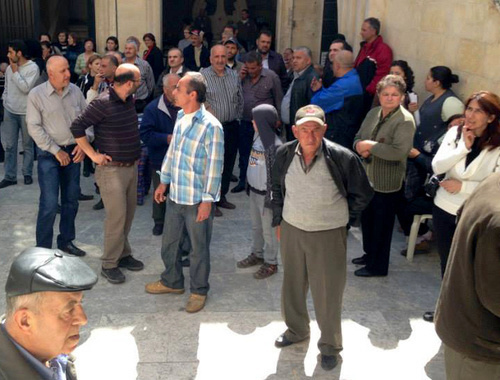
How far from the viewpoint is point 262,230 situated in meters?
5.50

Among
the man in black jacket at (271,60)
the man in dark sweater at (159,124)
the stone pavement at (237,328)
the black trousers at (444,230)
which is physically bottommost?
the stone pavement at (237,328)

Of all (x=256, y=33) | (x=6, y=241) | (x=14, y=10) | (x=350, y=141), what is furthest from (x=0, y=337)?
(x=256, y=33)

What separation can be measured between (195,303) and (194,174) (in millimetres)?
1029

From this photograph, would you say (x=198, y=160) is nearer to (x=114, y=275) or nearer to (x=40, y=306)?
(x=114, y=275)

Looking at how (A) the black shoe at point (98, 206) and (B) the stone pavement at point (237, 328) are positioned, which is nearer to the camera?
(B) the stone pavement at point (237, 328)

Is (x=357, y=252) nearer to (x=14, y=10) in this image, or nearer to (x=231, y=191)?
(x=231, y=191)

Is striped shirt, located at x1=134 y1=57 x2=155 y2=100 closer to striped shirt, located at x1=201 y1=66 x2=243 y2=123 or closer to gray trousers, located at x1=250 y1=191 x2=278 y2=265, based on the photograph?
striped shirt, located at x1=201 y1=66 x2=243 y2=123

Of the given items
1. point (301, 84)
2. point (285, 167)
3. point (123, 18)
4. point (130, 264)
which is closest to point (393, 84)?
point (285, 167)

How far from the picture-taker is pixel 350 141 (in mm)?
6668

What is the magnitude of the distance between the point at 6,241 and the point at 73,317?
446 centimetres

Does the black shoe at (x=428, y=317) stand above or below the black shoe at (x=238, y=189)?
above

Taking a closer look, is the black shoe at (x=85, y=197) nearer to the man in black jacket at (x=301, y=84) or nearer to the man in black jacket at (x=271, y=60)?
the man in black jacket at (x=301, y=84)

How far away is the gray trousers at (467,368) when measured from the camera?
266cm

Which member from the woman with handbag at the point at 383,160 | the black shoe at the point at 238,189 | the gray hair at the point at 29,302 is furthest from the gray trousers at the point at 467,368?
the black shoe at the point at 238,189
